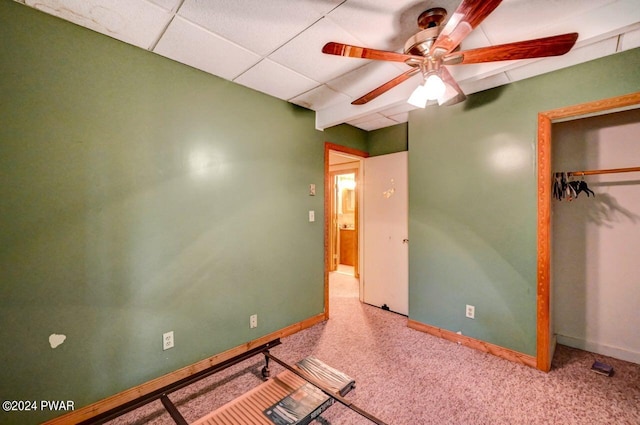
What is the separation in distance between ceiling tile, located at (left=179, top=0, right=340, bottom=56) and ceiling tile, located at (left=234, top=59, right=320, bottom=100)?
33 cm

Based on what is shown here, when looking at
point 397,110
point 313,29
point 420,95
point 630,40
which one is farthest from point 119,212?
point 630,40

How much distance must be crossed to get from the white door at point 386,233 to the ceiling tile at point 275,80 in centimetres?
163

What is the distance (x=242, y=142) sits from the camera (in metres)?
2.48

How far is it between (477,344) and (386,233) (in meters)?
1.60

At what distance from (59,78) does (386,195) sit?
3306mm

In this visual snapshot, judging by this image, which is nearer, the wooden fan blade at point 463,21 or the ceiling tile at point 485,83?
the wooden fan blade at point 463,21

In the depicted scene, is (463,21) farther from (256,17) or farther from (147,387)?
(147,387)

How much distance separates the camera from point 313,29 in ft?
5.52

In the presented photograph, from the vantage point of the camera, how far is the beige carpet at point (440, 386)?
1.72 meters

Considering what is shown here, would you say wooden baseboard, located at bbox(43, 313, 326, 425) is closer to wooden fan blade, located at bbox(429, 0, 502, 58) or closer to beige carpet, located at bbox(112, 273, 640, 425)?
beige carpet, located at bbox(112, 273, 640, 425)

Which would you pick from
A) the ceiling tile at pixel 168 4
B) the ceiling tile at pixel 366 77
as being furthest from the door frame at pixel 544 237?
the ceiling tile at pixel 168 4

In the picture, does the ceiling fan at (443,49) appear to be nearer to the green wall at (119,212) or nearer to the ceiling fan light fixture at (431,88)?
the ceiling fan light fixture at (431,88)

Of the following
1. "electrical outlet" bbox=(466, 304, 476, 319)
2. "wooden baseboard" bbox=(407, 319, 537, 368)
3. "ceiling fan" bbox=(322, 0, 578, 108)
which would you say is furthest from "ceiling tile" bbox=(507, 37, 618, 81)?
"wooden baseboard" bbox=(407, 319, 537, 368)

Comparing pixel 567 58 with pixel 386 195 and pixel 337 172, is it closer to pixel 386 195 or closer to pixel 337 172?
pixel 386 195
